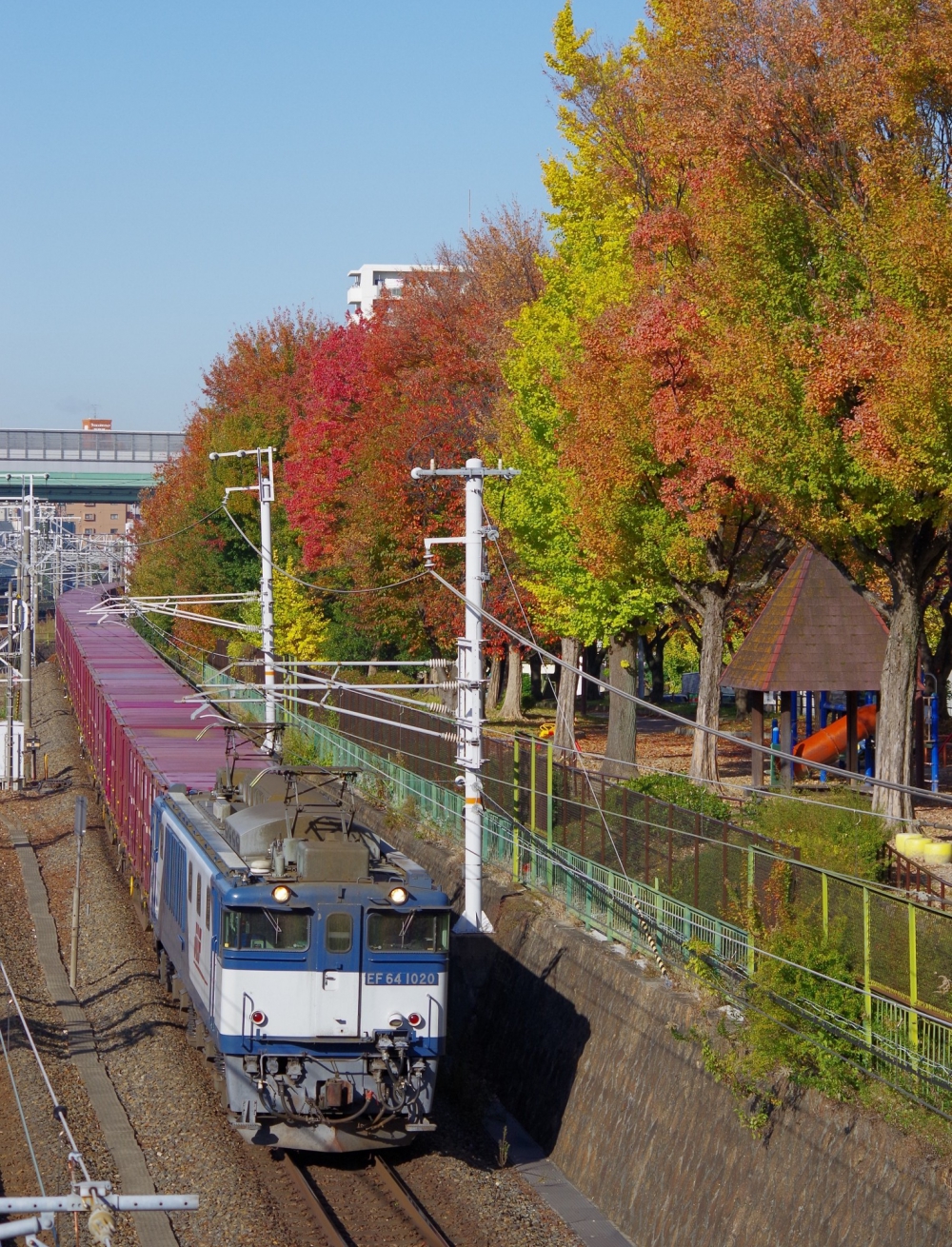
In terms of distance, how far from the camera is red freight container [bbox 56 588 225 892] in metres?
23.1

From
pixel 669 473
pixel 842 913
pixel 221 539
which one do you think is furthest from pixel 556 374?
pixel 221 539

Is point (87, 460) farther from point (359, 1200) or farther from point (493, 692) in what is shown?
point (359, 1200)

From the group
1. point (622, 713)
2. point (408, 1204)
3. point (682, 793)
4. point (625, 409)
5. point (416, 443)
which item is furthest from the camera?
point (416, 443)

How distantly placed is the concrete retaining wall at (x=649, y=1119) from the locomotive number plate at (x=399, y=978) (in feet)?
8.24

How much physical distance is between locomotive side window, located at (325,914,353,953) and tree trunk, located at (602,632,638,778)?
54.1 ft

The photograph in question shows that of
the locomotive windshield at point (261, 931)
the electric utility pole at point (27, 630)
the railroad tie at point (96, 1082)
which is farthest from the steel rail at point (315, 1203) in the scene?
the electric utility pole at point (27, 630)

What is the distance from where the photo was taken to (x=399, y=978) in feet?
46.4

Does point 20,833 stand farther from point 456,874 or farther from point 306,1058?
point 306,1058

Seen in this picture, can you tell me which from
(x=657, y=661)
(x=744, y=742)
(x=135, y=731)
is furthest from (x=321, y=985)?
(x=657, y=661)

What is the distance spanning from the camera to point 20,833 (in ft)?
107

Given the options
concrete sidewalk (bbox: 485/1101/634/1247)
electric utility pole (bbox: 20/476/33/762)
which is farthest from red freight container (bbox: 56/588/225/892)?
concrete sidewalk (bbox: 485/1101/634/1247)

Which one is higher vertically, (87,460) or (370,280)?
(370,280)

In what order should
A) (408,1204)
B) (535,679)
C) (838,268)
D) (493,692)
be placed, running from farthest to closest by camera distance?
(535,679) → (493,692) → (838,268) → (408,1204)

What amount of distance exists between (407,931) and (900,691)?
405 inches
